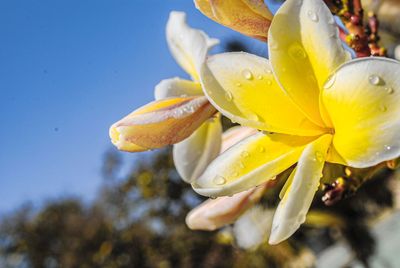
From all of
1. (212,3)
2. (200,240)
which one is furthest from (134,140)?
(200,240)

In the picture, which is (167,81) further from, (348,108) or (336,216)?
(336,216)

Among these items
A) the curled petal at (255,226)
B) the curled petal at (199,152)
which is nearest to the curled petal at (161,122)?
the curled petal at (199,152)

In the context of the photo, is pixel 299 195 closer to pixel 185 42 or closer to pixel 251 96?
pixel 251 96

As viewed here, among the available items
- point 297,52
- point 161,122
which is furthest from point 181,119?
point 297,52

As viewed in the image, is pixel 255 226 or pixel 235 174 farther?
pixel 255 226

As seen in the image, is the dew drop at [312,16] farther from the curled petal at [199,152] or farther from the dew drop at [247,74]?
the curled petal at [199,152]

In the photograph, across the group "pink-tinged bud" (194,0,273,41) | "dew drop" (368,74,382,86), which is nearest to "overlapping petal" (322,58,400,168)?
"dew drop" (368,74,382,86)

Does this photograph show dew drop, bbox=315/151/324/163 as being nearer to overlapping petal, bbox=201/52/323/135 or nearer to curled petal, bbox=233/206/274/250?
overlapping petal, bbox=201/52/323/135
